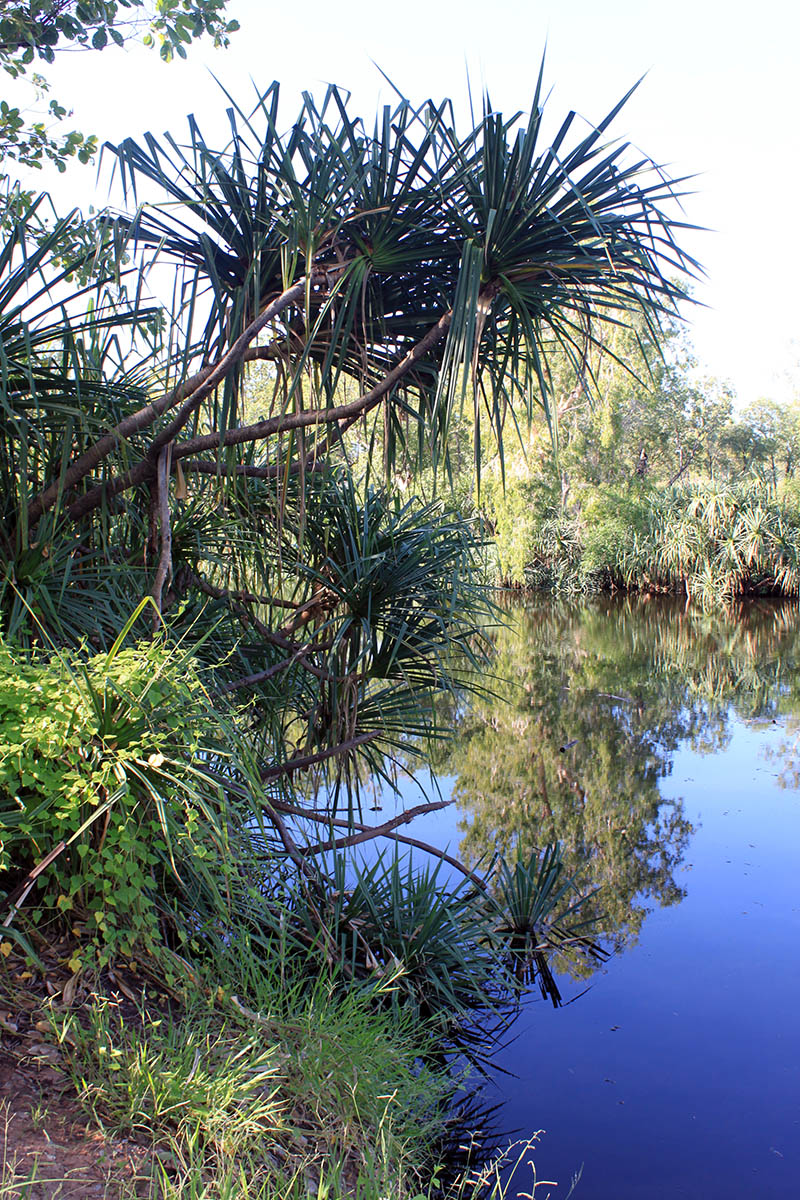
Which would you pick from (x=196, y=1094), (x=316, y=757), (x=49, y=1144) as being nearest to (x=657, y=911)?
(x=316, y=757)

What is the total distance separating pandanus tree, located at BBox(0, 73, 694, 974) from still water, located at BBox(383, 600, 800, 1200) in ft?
4.49

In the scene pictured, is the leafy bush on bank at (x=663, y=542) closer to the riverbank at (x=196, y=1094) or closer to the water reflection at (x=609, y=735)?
the water reflection at (x=609, y=735)

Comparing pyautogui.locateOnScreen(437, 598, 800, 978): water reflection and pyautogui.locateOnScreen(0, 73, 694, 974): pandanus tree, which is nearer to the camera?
pyautogui.locateOnScreen(0, 73, 694, 974): pandanus tree

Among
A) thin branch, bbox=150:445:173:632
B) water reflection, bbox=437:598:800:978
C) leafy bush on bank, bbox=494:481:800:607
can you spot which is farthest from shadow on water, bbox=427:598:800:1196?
leafy bush on bank, bbox=494:481:800:607

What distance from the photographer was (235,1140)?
87.4 inches

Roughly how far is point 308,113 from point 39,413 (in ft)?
5.02

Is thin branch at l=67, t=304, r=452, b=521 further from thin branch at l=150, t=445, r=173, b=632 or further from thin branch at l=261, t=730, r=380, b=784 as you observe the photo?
thin branch at l=261, t=730, r=380, b=784

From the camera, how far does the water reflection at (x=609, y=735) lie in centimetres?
642

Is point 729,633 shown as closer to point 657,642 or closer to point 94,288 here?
point 657,642

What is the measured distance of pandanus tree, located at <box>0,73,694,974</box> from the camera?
314 cm

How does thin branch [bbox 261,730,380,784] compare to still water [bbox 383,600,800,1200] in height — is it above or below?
above

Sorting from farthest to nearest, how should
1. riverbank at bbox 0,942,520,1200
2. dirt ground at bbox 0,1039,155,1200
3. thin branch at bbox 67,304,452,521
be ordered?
thin branch at bbox 67,304,452,521 < riverbank at bbox 0,942,520,1200 < dirt ground at bbox 0,1039,155,1200

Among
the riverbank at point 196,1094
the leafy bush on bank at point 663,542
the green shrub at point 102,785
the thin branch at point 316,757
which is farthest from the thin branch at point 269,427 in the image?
the leafy bush on bank at point 663,542

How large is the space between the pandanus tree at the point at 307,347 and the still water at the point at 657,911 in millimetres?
1368
